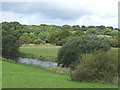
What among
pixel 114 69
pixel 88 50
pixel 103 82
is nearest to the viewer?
pixel 103 82

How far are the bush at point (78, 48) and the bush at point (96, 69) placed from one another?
9.81 m

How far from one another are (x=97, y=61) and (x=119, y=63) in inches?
183

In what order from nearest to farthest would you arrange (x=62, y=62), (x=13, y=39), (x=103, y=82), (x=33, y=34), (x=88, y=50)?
(x=103, y=82) < (x=88, y=50) < (x=62, y=62) < (x=13, y=39) < (x=33, y=34)

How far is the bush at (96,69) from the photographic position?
1681 cm

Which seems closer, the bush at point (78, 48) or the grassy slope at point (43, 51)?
the bush at point (78, 48)

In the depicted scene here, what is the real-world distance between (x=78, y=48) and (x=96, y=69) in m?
11.8

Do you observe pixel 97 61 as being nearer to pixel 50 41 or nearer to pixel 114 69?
pixel 114 69

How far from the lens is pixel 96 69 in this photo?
1672 centimetres

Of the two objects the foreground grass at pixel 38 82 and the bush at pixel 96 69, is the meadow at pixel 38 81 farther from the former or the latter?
the bush at pixel 96 69

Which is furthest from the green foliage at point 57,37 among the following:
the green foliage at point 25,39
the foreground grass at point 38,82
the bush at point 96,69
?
the foreground grass at point 38,82

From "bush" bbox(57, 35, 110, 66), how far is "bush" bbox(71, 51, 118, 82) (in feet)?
32.2

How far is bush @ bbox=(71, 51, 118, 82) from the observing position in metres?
16.8

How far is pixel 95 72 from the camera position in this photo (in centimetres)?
1697

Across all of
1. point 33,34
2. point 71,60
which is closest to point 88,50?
point 71,60
